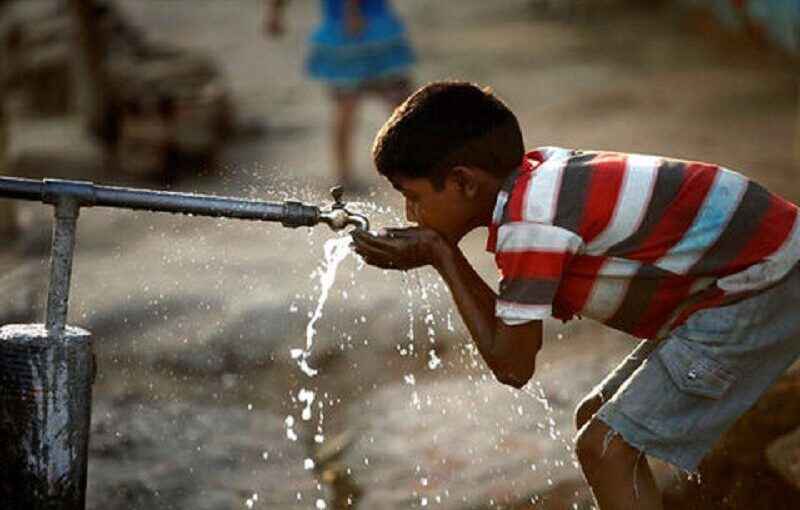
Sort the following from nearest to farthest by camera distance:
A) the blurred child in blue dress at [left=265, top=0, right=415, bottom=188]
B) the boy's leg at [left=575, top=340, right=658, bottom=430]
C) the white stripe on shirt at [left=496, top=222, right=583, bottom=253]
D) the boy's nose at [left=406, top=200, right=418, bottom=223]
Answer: the white stripe on shirt at [left=496, top=222, right=583, bottom=253]
the boy's nose at [left=406, top=200, right=418, bottom=223]
the boy's leg at [left=575, top=340, right=658, bottom=430]
the blurred child in blue dress at [left=265, top=0, right=415, bottom=188]

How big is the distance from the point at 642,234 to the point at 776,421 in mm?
1609

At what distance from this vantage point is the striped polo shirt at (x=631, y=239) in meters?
3.28

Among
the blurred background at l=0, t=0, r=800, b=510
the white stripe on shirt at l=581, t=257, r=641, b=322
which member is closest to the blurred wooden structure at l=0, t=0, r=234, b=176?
the blurred background at l=0, t=0, r=800, b=510

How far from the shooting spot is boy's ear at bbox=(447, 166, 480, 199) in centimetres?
338

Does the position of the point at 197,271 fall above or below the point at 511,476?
above

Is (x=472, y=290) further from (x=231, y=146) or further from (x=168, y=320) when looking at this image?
(x=231, y=146)

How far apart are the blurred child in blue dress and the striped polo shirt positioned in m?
5.65

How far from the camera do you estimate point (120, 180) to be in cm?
1007

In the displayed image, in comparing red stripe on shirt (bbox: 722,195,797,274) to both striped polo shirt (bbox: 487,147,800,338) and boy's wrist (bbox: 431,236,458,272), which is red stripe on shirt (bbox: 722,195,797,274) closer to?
striped polo shirt (bbox: 487,147,800,338)

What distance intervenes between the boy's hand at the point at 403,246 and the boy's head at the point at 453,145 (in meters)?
0.08

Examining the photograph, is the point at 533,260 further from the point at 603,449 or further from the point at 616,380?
the point at 616,380

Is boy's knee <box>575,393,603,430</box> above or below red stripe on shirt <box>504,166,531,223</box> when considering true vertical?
below

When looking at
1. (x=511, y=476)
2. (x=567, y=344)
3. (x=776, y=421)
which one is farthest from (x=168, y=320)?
(x=776, y=421)

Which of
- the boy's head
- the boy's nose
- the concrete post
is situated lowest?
the concrete post
